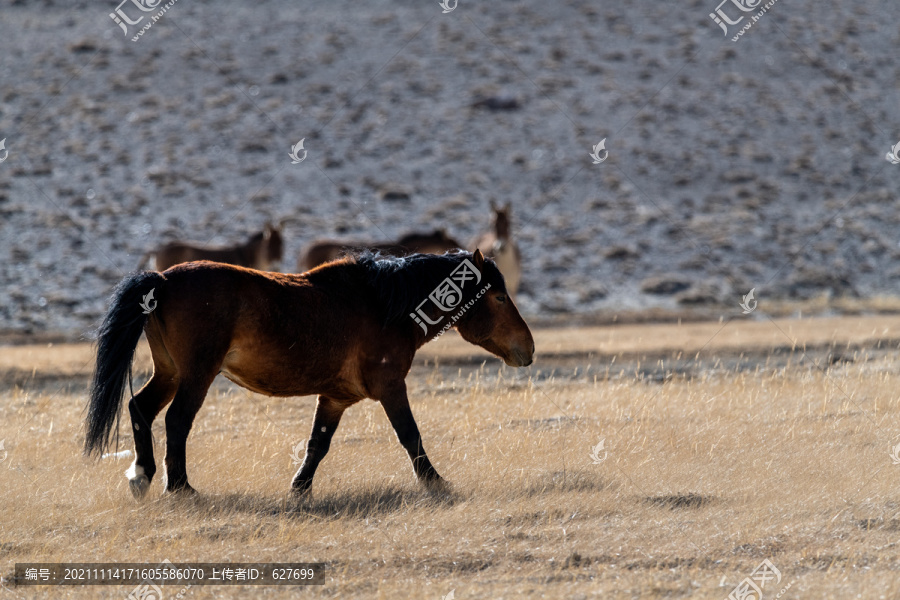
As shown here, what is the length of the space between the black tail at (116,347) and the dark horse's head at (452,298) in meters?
1.84

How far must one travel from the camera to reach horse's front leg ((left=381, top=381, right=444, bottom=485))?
284 inches

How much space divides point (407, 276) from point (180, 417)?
85.8 inches

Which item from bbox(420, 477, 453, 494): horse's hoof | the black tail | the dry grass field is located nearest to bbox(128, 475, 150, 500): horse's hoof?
the dry grass field

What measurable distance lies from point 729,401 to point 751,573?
5.16m

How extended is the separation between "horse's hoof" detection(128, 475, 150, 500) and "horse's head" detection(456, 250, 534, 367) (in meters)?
2.86

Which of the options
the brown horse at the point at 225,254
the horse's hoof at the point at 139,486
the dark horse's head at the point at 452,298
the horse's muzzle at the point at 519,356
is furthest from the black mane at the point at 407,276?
the brown horse at the point at 225,254

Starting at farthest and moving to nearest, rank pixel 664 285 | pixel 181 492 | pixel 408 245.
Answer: pixel 664 285 < pixel 408 245 < pixel 181 492

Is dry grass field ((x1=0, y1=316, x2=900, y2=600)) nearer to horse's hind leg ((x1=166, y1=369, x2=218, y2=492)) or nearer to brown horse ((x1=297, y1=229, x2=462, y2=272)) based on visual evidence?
horse's hind leg ((x1=166, y1=369, x2=218, y2=492))

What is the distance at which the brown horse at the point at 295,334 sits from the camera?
6.68m

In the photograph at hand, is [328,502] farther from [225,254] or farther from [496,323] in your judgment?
[225,254]

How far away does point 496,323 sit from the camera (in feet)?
26.0

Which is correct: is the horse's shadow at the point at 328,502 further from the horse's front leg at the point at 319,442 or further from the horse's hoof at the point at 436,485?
the horse's front leg at the point at 319,442

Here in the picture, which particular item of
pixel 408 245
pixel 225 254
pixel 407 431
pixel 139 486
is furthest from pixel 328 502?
pixel 225 254

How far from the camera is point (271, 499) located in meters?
7.07
